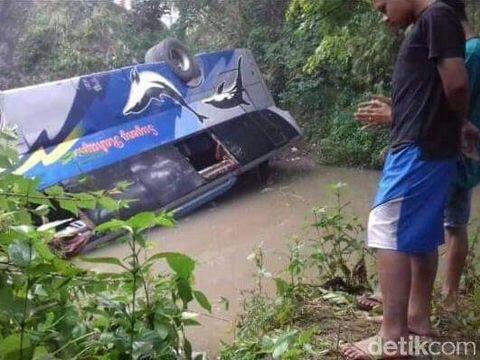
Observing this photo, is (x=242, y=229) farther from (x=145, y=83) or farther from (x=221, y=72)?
(x=221, y=72)

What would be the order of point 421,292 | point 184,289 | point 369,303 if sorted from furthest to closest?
point 369,303 → point 421,292 → point 184,289

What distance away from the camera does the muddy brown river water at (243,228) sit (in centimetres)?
433

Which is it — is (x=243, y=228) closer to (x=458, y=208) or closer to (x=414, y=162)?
(x=458, y=208)

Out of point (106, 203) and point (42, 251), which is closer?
point (42, 251)

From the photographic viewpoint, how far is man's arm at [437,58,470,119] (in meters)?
1.91

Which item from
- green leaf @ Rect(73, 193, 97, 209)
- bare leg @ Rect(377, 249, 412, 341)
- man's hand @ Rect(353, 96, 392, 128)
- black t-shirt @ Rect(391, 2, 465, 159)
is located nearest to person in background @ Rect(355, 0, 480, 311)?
man's hand @ Rect(353, 96, 392, 128)

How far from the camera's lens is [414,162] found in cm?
201

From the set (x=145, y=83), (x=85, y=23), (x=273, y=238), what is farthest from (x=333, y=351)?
(x=85, y=23)

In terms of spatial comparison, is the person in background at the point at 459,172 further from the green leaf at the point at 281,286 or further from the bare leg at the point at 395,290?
the green leaf at the point at 281,286

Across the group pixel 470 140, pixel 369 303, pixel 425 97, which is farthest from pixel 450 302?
pixel 425 97

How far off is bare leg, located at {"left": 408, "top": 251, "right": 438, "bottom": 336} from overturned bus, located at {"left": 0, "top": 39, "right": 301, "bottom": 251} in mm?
2975

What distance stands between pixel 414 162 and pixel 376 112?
0.30 m

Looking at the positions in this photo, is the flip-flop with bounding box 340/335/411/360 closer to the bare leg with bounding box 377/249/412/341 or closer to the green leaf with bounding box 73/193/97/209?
the bare leg with bounding box 377/249/412/341

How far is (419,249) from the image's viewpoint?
6.59ft
